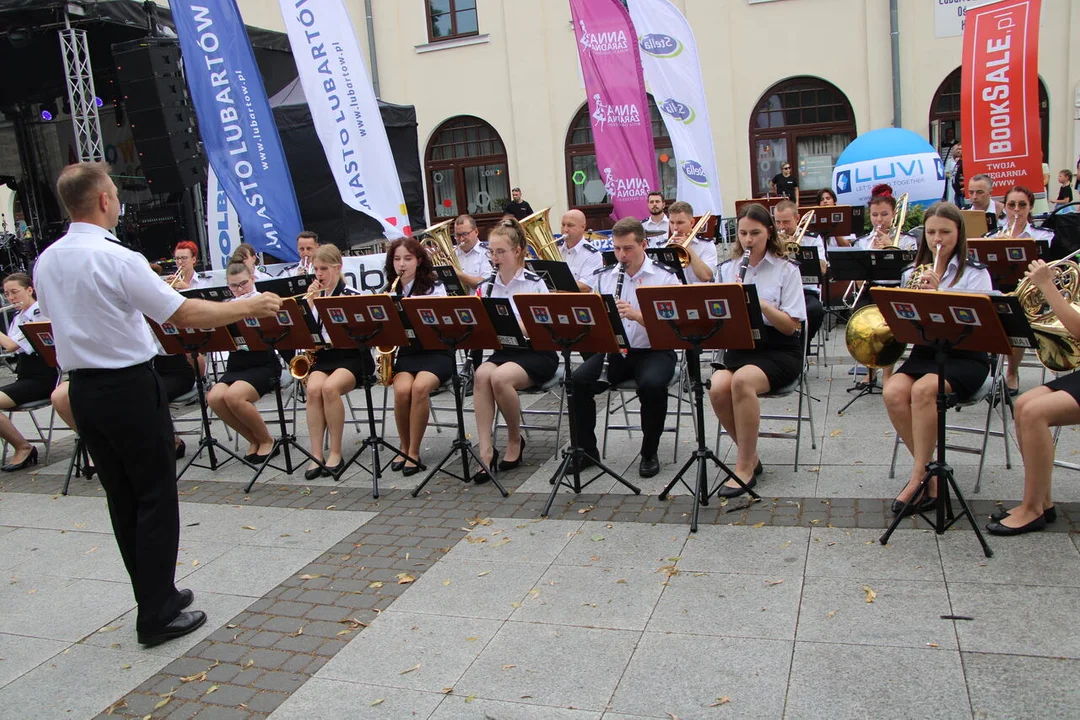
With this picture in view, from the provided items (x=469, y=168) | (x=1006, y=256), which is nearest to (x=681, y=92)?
(x=1006, y=256)

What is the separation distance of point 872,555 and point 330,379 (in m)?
3.79

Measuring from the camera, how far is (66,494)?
6.48 m

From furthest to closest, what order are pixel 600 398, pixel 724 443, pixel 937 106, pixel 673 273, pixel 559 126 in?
pixel 559 126 < pixel 937 106 < pixel 600 398 < pixel 724 443 < pixel 673 273

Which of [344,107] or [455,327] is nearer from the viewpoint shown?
[455,327]

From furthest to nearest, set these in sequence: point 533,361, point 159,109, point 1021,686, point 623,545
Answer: point 159,109 < point 533,361 < point 623,545 < point 1021,686

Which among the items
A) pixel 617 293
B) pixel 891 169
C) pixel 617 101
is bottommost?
pixel 617 293

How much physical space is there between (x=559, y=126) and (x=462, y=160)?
2.44 meters

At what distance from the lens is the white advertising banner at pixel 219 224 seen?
10320 millimetres

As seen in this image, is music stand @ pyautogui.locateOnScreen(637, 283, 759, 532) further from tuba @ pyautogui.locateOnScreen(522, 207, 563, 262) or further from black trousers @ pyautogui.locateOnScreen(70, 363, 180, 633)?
tuba @ pyautogui.locateOnScreen(522, 207, 563, 262)

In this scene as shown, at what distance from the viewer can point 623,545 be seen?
4617 mm

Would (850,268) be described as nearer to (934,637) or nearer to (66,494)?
(934,637)

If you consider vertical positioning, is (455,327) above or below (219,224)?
below

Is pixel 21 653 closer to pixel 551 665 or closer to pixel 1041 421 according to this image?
pixel 551 665

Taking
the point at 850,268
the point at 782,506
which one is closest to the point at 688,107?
the point at 850,268
